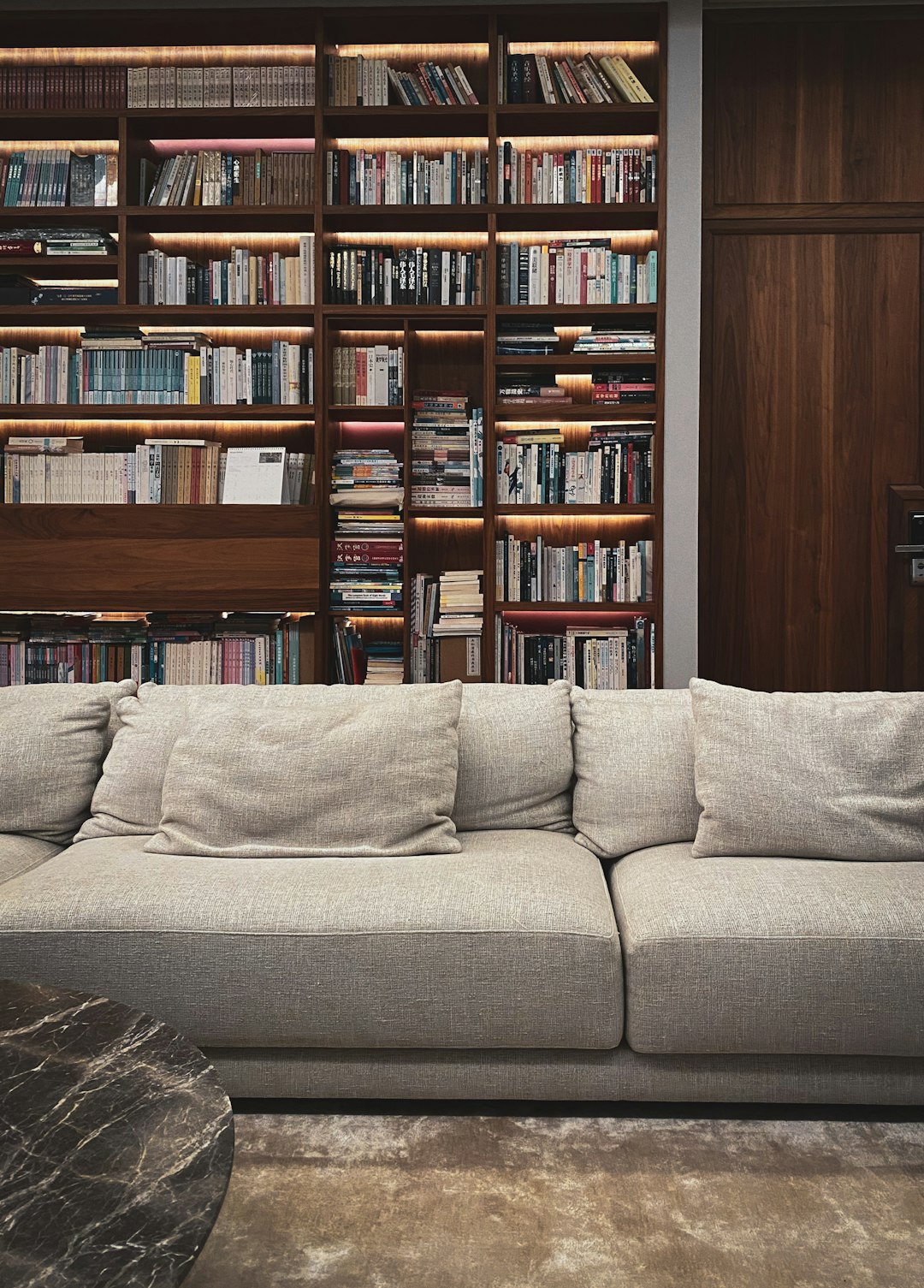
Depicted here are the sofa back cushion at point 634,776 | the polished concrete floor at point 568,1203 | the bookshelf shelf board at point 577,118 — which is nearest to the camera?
the polished concrete floor at point 568,1203

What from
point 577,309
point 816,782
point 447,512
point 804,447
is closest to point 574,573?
point 447,512

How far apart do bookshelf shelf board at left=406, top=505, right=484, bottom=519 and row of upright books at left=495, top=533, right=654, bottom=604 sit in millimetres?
150

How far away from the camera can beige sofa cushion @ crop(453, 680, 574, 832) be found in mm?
2596

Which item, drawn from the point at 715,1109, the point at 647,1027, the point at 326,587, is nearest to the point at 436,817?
the point at 647,1027

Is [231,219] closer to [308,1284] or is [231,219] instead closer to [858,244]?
[858,244]

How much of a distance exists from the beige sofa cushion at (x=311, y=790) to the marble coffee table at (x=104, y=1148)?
812 mm

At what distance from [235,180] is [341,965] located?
11.2 feet

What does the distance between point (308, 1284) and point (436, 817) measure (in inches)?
39.5

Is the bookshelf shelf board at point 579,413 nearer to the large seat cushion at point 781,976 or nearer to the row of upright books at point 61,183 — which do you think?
the row of upright books at point 61,183

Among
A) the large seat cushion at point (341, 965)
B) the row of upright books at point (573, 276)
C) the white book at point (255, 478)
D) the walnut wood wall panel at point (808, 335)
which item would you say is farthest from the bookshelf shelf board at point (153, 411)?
the large seat cushion at point (341, 965)

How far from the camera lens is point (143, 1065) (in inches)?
55.1

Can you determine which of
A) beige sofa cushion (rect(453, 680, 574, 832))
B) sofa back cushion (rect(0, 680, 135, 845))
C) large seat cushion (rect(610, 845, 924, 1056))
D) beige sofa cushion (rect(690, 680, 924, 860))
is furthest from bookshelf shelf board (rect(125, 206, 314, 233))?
large seat cushion (rect(610, 845, 924, 1056))

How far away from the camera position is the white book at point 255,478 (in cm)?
437

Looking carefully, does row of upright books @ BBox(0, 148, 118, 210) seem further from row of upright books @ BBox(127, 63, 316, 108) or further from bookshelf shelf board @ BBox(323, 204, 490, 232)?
bookshelf shelf board @ BBox(323, 204, 490, 232)
